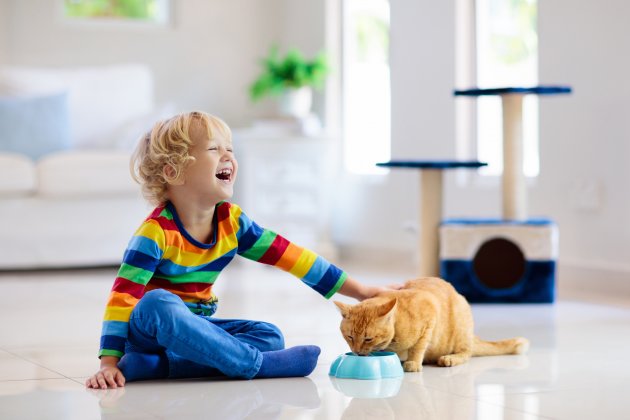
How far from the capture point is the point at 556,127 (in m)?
3.80

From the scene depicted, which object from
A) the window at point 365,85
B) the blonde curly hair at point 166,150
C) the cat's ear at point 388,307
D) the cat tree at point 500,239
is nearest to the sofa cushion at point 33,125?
the window at point 365,85

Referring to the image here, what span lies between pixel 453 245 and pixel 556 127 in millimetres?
706

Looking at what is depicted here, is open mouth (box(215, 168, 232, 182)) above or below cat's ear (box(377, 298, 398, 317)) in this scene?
above

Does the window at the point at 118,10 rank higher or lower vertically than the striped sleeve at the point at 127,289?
higher

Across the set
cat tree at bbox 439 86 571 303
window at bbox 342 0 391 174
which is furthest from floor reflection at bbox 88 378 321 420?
window at bbox 342 0 391 174

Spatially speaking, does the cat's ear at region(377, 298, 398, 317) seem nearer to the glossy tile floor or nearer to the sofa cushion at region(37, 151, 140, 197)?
the glossy tile floor

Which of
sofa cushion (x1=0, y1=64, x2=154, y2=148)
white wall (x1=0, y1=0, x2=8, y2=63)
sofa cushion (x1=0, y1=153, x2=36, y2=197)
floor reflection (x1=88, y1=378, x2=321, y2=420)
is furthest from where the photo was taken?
white wall (x1=0, y1=0, x2=8, y2=63)

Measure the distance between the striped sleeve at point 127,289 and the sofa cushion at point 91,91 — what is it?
10.2 ft

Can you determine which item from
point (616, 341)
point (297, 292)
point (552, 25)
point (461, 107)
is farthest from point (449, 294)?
point (461, 107)

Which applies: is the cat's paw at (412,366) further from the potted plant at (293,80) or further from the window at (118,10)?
the window at (118,10)

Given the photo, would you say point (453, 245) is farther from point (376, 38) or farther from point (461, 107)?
point (376, 38)

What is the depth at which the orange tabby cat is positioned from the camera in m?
1.97

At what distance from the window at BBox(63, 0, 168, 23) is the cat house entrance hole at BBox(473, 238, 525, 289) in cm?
279

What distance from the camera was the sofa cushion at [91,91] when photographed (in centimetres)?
494
